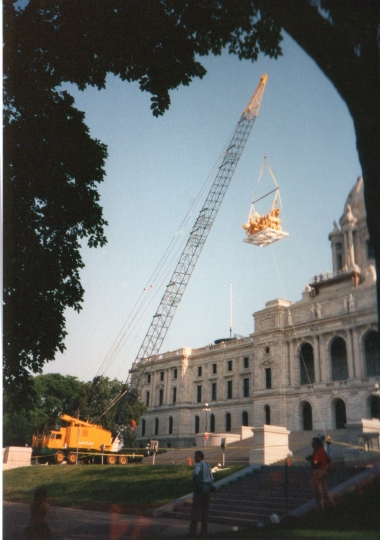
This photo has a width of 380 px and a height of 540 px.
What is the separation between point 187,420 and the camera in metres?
7.54

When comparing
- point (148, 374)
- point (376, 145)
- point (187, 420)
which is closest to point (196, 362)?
point (148, 374)

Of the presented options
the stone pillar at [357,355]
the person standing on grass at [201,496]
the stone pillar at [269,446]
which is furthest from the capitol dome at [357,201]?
the person standing on grass at [201,496]

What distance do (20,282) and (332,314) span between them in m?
3.54

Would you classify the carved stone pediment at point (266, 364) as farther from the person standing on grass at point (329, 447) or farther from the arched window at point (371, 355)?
the arched window at point (371, 355)

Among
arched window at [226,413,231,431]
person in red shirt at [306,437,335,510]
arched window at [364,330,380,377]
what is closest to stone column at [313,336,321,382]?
arched window at [364,330,380,377]

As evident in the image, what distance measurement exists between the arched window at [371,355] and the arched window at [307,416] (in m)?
0.65

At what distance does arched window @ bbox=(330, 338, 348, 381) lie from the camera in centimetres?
476

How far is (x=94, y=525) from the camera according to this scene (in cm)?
495

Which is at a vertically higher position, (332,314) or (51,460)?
(332,314)

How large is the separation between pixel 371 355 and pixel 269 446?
1558 millimetres

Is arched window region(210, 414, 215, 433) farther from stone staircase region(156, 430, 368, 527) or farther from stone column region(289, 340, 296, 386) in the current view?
stone column region(289, 340, 296, 386)

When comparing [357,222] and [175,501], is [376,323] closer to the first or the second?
[357,222]

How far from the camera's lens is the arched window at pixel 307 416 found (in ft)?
15.9

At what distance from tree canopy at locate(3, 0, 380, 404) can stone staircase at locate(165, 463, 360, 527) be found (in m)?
2.50
